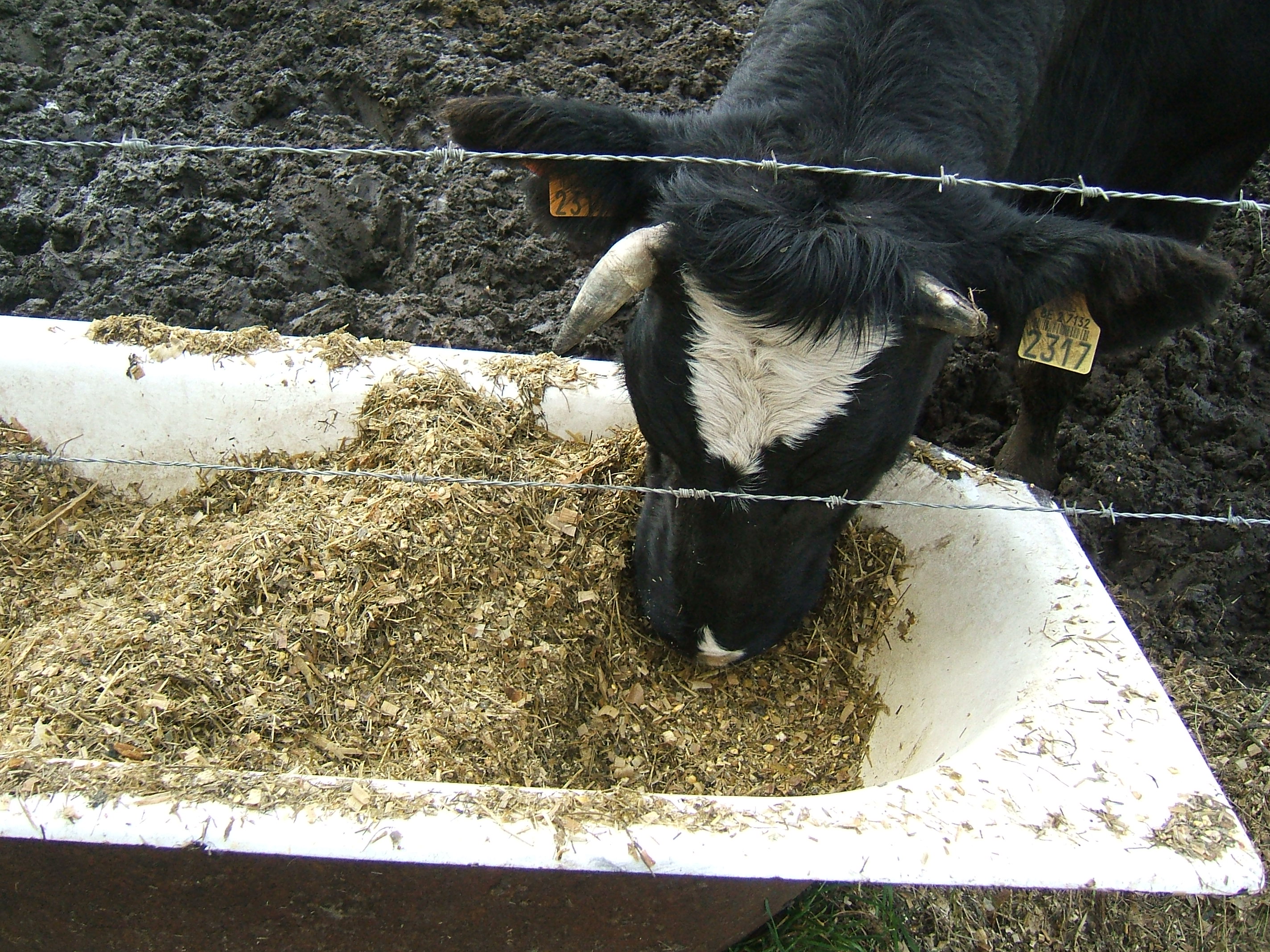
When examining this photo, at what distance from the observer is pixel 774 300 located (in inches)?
61.7

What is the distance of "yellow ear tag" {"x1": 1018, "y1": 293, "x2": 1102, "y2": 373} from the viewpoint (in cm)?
191

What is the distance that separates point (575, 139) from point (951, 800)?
1429 mm

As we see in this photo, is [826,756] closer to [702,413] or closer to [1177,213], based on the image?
[702,413]

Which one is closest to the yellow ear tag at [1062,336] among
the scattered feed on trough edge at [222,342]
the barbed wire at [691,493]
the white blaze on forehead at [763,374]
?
the barbed wire at [691,493]

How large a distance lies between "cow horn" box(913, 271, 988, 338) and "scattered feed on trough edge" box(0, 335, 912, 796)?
80 cm

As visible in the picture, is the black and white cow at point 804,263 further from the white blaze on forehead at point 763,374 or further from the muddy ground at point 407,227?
the muddy ground at point 407,227

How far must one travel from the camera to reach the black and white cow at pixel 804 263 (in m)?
1.60

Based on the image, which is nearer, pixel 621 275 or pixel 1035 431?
pixel 621 275

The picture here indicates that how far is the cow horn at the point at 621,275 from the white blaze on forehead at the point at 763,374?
0.28 ft

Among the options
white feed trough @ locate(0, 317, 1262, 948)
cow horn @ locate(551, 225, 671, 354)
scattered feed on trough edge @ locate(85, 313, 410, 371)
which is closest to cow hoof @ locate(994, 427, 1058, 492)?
white feed trough @ locate(0, 317, 1262, 948)

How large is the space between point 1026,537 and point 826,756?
679 millimetres

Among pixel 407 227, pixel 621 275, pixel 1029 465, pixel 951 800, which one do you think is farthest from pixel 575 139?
pixel 1029 465

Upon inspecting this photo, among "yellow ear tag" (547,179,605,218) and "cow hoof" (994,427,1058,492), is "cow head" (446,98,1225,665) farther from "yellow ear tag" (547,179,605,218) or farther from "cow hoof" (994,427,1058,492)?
"cow hoof" (994,427,1058,492)

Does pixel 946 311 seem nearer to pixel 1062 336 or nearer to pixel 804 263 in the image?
pixel 804 263
